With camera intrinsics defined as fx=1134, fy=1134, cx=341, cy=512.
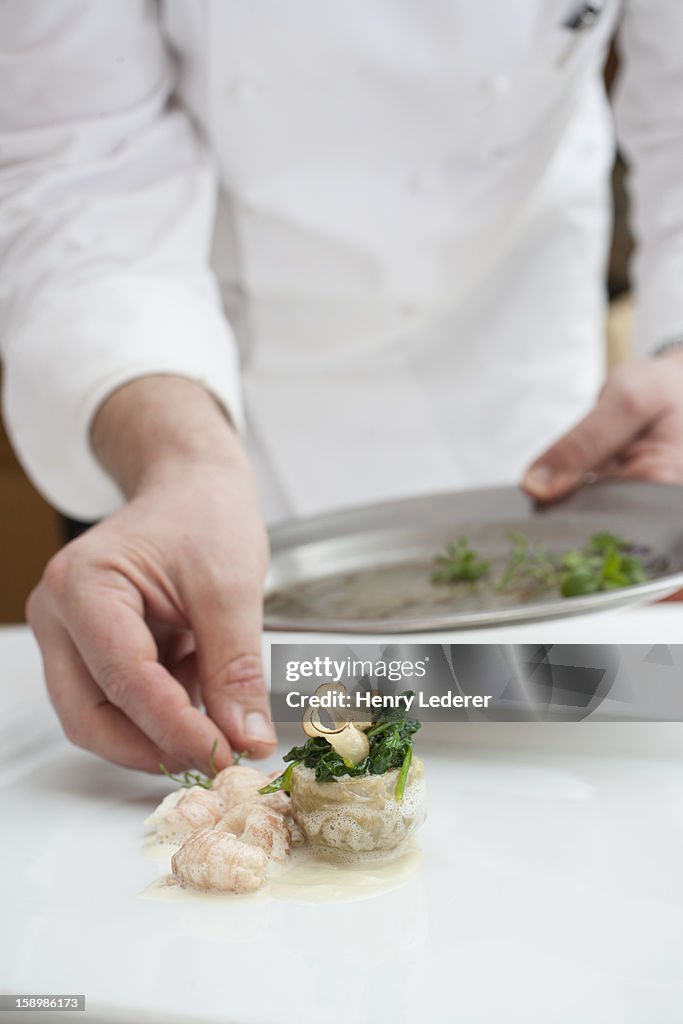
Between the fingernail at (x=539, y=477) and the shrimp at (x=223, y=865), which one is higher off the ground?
A: the shrimp at (x=223, y=865)

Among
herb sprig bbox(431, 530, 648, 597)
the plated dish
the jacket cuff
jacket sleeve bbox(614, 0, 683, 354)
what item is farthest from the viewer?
jacket sleeve bbox(614, 0, 683, 354)

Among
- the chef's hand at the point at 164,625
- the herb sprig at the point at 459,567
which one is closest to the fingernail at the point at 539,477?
the herb sprig at the point at 459,567

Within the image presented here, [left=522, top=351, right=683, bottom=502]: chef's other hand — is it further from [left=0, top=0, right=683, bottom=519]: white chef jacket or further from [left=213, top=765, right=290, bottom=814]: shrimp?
[left=213, top=765, right=290, bottom=814]: shrimp

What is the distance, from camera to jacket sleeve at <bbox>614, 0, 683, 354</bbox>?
1.42 meters

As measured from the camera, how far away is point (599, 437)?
47.0 inches

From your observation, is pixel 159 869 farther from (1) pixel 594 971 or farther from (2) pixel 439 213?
(2) pixel 439 213

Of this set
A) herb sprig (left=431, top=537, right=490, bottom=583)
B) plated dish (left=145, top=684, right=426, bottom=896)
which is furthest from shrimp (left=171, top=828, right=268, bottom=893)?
herb sprig (left=431, top=537, right=490, bottom=583)

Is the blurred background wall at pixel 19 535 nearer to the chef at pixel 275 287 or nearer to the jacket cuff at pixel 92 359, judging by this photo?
the chef at pixel 275 287

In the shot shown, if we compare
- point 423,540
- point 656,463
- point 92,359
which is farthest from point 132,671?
point 656,463

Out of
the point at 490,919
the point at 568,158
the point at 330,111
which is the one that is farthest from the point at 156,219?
the point at 490,919

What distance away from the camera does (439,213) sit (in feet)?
4.47

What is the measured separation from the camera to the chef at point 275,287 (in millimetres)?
736

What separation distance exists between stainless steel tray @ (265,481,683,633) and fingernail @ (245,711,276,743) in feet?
0.66

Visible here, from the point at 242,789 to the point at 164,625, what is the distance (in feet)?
0.60
